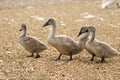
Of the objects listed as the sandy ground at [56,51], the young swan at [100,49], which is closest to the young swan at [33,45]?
the sandy ground at [56,51]

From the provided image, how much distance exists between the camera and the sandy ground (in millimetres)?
6811

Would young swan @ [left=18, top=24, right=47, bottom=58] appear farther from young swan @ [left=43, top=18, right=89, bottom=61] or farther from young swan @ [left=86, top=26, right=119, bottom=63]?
young swan @ [left=86, top=26, right=119, bottom=63]

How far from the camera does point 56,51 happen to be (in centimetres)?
910

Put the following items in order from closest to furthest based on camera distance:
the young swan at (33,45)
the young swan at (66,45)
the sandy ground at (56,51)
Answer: the sandy ground at (56,51) → the young swan at (66,45) → the young swan at (33,45)

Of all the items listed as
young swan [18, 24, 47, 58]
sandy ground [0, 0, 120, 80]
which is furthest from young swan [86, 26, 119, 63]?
young swan [18, 24, 47, 58]

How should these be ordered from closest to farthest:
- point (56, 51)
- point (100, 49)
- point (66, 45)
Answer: point (100, 49) → point (66, 45) → point (56, 51)

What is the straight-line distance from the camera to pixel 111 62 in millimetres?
7824

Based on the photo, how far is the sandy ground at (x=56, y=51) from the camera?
6811 millimetres

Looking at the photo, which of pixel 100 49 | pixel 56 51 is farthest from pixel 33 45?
pixel 100 49

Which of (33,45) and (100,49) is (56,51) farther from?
(100,49)

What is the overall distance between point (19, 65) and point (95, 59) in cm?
162

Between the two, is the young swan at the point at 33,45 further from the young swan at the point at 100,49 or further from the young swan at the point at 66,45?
the young swan at the point at 100,49

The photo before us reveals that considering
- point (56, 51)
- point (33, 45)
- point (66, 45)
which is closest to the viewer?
point (66, 45)

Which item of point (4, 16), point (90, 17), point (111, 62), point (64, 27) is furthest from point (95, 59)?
point (4, 16)
